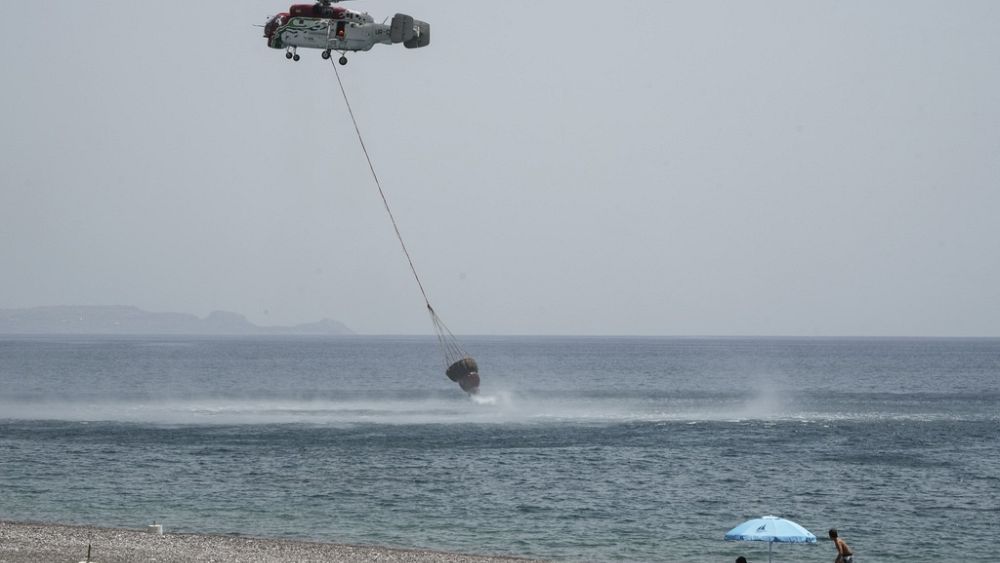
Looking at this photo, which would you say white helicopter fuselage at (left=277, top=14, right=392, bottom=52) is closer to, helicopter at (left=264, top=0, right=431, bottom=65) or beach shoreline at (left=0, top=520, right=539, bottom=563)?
helicopter at (left=264, top=0, right=431, bottom=65)

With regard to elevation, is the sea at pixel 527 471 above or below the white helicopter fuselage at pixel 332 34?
below

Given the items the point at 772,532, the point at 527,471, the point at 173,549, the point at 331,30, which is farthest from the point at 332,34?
the point at 527,471

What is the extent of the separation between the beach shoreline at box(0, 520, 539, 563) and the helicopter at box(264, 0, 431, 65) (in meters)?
13.6

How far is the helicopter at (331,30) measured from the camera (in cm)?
3025

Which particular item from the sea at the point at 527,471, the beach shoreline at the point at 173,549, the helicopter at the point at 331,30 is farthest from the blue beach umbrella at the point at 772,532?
the helicopter at the point at 331,30

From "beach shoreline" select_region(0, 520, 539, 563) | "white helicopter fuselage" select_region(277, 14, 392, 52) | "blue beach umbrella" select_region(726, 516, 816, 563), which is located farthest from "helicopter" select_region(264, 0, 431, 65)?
"blue beach umbrella" select_region(726, 516, 816, 563)

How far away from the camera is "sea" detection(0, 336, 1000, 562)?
3634 centimetres

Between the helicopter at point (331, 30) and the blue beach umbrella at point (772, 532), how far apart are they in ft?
54.0

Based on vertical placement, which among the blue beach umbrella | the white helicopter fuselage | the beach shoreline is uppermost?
the white helicopter fuselage

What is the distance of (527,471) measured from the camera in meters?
50.2

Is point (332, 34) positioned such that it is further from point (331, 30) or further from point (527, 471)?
point (527, 471)

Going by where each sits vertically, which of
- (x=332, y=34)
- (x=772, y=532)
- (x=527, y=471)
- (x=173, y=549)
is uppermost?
(x=332, y=34)

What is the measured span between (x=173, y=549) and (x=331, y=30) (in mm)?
14843

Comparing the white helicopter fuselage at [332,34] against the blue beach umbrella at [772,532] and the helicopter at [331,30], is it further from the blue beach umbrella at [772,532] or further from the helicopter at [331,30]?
the blue beach umbrella at [772,532]
